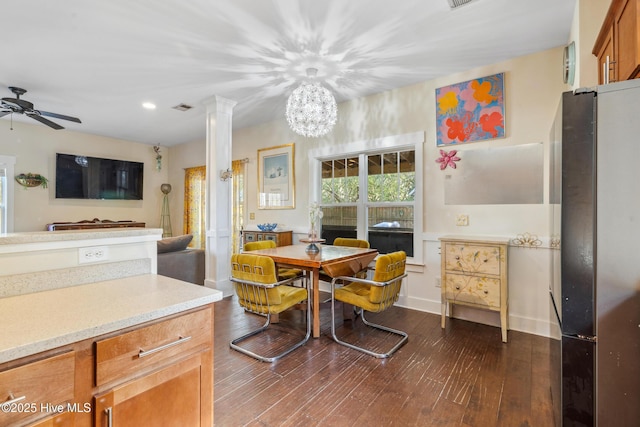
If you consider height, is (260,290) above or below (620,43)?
below

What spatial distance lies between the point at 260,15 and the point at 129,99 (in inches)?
112

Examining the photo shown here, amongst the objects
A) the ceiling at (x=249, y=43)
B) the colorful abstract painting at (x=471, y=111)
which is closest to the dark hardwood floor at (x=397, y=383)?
the colorful abstract painting at (x=471, y=111)

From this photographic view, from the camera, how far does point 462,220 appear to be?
3.29 meters

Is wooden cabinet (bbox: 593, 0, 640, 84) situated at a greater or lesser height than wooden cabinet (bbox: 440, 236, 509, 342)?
greater

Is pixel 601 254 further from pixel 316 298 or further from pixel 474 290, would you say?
pixel 316 298

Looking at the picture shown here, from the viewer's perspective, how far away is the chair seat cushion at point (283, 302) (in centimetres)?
249

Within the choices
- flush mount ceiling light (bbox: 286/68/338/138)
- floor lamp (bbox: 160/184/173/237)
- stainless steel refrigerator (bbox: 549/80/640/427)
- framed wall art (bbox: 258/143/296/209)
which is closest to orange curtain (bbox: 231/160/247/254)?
framed wall art (bbox: 258/143/296/209)

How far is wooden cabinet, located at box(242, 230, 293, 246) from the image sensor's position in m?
4.48

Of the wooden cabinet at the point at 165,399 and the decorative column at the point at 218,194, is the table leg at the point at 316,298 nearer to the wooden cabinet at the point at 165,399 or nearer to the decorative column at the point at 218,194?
the wooden cabinet at the point at 165,399

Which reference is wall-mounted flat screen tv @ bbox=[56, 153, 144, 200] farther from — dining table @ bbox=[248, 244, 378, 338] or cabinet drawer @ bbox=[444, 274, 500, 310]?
cabinet drawer @ bbox=[444, 274, 500, 310]

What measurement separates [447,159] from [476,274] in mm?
1302

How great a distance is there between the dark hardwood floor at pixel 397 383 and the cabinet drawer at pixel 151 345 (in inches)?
37.2

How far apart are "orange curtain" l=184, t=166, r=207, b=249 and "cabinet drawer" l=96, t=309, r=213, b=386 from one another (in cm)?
574

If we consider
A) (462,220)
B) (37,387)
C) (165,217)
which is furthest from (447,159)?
(165,217)
